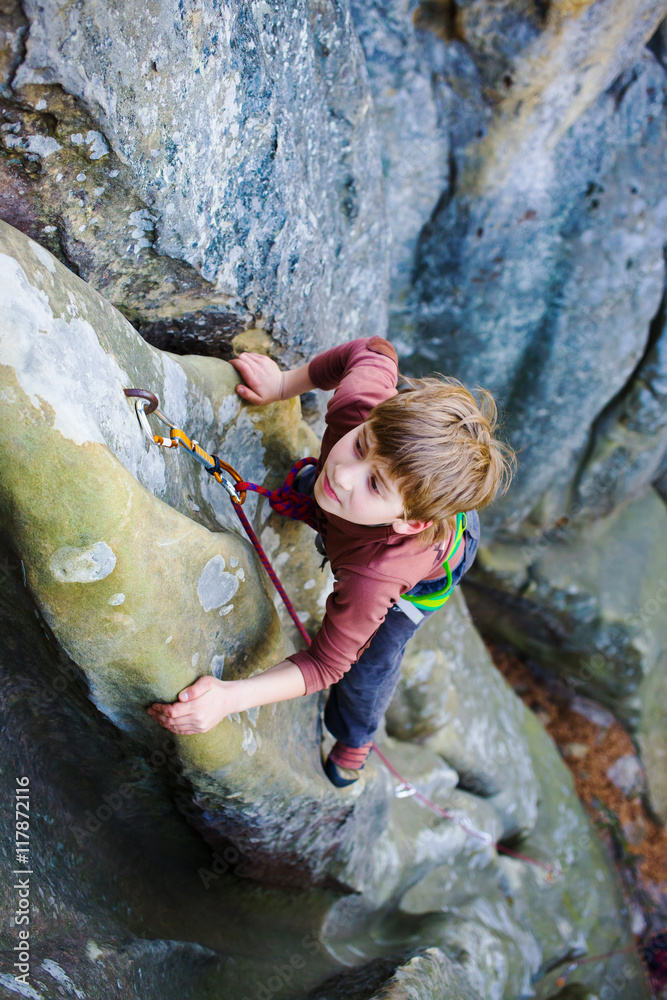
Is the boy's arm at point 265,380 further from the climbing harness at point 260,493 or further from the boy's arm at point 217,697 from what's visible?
the boy's arm at point 217,697

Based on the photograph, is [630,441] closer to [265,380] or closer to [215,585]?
[265,380]

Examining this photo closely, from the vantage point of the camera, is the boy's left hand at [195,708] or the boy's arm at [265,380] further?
the boy's arm at [265,380]

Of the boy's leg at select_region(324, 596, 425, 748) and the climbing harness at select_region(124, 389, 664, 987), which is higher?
the climbing harness at select_region(124, 389, 664, 987)

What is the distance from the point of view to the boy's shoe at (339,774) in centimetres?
226

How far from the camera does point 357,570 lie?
1569 millimetres

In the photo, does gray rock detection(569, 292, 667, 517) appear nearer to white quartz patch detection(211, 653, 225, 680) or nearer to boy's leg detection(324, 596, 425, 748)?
boy's leg detection(324, 596, 425, 748)

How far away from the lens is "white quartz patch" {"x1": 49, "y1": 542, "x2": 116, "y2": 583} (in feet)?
3.84

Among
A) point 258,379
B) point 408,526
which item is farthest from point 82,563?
point 258,379

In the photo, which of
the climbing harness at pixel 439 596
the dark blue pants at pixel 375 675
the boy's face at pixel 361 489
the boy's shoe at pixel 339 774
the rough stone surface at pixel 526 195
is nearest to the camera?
the boy's face at pixel 361 489

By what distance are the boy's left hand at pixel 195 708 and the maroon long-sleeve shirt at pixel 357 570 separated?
0.68ft

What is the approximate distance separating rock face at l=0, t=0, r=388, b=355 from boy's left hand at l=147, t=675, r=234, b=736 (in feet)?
3.21

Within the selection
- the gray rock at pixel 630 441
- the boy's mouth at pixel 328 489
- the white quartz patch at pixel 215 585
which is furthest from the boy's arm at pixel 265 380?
the gray rock at pixel 630 441

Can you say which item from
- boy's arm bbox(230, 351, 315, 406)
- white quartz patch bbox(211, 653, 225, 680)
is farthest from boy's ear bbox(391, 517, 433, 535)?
boy's arm bbox(230, 351, 315, 406)

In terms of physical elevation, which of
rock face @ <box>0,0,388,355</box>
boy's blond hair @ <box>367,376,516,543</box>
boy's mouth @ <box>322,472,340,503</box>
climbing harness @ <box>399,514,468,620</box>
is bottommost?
climbing harness @ <box>399,514,468,620</box>
